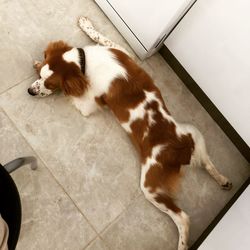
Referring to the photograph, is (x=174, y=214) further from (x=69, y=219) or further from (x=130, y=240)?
(x=69, y=219)

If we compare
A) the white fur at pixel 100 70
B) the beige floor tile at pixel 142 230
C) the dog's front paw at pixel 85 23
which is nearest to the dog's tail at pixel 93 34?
the dog's front paw at pixel 85 23

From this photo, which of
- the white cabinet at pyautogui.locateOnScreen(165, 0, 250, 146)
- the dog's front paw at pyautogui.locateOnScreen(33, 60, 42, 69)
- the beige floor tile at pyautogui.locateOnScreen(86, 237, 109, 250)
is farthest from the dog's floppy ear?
the beige floor tile at pyautogui.locateOnScreen(86, 237, 109, 250)

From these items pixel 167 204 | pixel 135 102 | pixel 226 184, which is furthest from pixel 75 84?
pixel 226 184

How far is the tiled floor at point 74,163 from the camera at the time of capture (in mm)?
1942

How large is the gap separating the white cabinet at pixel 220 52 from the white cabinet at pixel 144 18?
0.29ft

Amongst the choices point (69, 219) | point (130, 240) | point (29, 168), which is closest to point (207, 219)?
point (130, 240)

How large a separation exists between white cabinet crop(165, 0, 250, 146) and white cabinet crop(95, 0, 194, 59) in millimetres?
89

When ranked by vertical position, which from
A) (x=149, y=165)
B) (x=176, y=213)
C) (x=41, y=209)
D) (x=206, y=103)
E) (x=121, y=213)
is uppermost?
(x=206, y=103)

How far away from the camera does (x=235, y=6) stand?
1.73 m

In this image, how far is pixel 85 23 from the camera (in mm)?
2254

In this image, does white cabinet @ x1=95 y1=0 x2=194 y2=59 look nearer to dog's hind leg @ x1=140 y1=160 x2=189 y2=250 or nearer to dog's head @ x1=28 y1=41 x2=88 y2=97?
dog's head @ x1=28 y1=41 x2=88 y2=97

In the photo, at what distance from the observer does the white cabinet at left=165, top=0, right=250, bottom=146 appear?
1.78 metres

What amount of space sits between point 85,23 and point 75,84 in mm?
545

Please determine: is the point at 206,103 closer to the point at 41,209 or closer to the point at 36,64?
the point at 36,64
